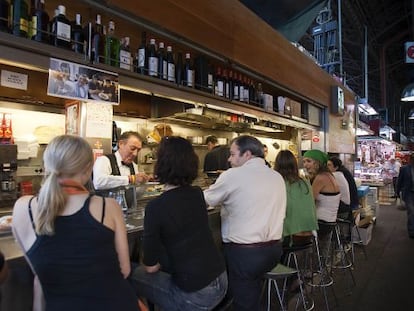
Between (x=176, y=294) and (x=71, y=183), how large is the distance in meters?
0.80

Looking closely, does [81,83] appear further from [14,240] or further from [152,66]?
[14,240]

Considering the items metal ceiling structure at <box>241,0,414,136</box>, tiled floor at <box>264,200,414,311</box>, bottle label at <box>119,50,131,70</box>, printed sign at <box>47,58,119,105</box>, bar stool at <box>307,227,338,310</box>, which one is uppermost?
metal ceiling structure at <box>241,0,414,136</box>

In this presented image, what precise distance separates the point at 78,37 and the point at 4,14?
45 centimetres

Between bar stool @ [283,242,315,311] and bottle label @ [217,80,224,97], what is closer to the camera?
bar stool @ [283,242,315,311]

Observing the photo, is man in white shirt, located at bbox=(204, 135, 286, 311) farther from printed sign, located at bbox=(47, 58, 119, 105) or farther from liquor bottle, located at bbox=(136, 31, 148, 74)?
liquor bottle, located at bbox=(136, 31, 148, 74)

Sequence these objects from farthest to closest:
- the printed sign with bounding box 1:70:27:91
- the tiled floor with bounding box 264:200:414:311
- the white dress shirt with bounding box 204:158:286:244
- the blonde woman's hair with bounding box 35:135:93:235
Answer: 1. the tiled floor with bounding box 264:200:414:311
2. the printed sign with bounding box 1:70:27:91
3. the white dress shirt with bounding box 204:158:286:244
4. the blonde woman's hair with bounding box 35:135:93:235

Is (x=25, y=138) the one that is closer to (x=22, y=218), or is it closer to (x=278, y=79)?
(x=22, y=218)

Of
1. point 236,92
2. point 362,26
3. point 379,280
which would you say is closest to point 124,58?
point 236,92

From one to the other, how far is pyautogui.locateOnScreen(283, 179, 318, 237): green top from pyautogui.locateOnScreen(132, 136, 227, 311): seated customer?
3.86ft

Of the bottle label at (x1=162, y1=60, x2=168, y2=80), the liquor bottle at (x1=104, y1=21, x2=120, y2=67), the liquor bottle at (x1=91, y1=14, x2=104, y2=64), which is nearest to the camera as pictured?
the liquor bottle at (x1=91, y1=14, x2=104, y2=64)

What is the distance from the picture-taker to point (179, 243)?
1.61 m

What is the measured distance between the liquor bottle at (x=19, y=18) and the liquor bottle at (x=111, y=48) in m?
0.55

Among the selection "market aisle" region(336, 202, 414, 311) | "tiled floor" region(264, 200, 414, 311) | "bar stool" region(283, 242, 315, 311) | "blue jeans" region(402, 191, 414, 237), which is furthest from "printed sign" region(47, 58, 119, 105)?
"blue jeans" region(402, 191, 414, 237)

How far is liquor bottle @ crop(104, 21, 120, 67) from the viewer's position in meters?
2.42
